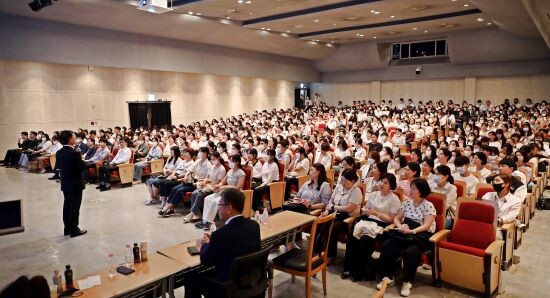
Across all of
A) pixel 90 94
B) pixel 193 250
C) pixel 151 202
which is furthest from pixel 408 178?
pixel 90 94

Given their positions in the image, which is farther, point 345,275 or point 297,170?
point 297,170

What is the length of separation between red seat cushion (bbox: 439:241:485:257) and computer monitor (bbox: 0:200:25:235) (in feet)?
21.0

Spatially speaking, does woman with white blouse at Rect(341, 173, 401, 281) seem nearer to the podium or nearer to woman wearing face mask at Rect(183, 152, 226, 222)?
woman wearing face mask at Rect(183, 152, 226, 222)

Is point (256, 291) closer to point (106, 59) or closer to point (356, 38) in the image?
point (106, 59)

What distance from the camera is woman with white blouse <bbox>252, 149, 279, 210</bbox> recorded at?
713 cm

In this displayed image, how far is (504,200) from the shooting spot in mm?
4840

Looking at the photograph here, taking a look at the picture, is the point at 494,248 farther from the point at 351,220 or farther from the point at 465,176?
the point at 465,176

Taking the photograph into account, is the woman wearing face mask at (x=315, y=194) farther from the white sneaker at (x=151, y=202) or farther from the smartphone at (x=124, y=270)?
the white sneaker at (x=151, y=202)

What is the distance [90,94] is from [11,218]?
10.7 m

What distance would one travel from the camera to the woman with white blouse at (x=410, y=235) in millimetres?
4184

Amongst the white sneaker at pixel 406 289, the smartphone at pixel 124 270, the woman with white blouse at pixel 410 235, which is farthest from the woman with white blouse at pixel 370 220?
the smartphone at pixel 124 270

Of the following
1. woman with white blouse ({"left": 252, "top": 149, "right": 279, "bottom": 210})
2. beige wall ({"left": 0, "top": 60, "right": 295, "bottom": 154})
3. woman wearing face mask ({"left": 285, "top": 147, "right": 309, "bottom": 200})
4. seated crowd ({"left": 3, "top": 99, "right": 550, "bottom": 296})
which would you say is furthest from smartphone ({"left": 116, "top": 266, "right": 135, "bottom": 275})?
beige wall ({"left": 0, "top": 60, "right": 295, "bottom": 154})

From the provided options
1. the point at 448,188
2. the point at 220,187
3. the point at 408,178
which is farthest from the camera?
the point at 220,187

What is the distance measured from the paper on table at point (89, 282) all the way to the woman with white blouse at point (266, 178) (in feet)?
13.9
